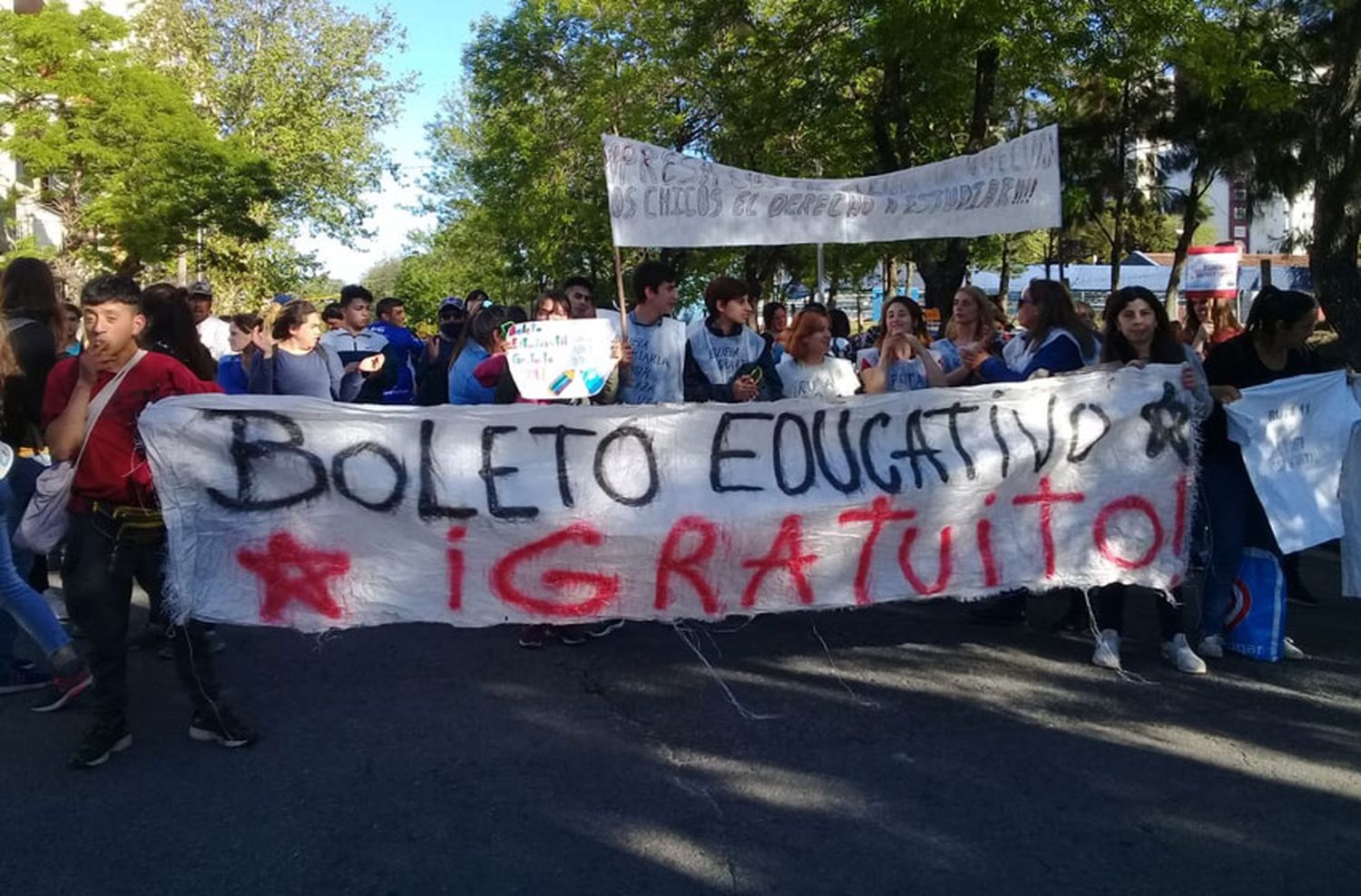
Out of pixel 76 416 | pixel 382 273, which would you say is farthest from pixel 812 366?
pixel 382 273

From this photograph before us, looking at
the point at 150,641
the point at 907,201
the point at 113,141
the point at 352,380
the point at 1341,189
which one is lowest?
the point at 150,641

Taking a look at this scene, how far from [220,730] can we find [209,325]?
22.8 ft

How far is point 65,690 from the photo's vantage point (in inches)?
186

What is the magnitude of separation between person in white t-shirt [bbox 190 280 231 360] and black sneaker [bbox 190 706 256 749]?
522cm

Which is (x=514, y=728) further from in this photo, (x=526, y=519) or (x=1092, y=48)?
(x=1092, y=48)

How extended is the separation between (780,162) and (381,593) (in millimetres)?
15199

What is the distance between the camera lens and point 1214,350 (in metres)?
5.52

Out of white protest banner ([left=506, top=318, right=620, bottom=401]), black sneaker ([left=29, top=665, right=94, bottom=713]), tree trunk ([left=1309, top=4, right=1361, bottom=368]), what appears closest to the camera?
black sneaker ([left=29, top=665, right=94, bottom=713])

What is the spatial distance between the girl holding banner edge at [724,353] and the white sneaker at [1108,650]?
1.95m

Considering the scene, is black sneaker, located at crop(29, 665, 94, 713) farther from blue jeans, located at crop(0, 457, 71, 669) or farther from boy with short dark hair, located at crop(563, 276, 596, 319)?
boy with short dark hair, located at crop(563, 276, 596, 319)

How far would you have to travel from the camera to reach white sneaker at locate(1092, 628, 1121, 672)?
17.0ft

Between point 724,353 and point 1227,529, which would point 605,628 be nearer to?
point 724,353

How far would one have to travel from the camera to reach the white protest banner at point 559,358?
200 inches

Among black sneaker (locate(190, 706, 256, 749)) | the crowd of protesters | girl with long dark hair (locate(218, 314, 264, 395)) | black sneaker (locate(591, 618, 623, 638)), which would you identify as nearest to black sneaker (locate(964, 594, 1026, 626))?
the crowd of protesters
